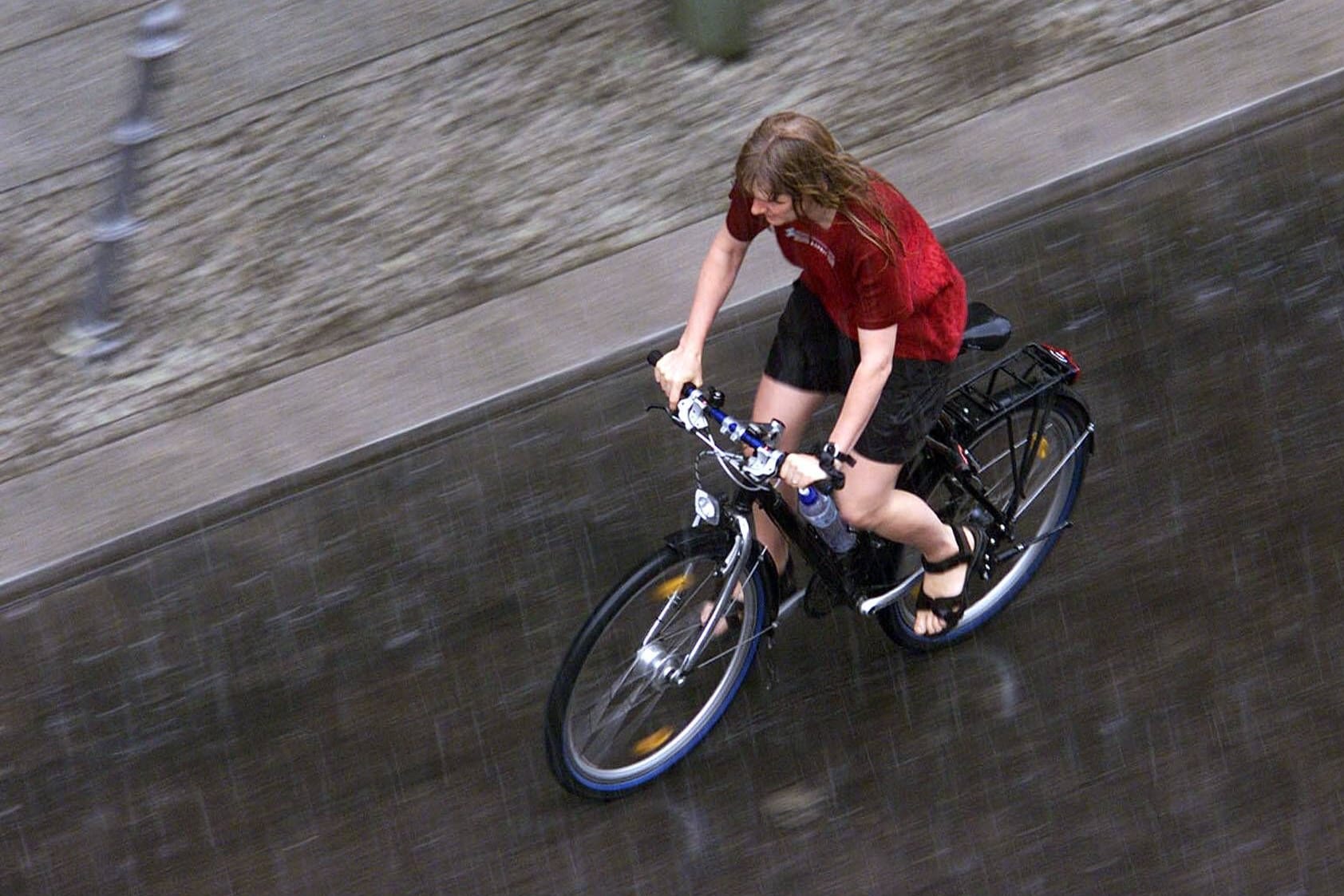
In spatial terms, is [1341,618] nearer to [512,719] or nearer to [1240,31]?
[512,719]

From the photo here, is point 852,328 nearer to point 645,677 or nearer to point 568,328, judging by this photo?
point 645,677

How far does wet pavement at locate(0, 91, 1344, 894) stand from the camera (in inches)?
184

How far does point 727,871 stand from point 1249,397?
2874 millimetres

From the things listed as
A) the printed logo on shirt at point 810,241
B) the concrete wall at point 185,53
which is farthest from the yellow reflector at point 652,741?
the concrete wall at point 185,53

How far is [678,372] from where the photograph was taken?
4.10 metres

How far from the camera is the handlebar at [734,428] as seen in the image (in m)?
3.85

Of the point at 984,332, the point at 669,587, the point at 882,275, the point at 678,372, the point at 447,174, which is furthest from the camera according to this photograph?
the point at 447,174

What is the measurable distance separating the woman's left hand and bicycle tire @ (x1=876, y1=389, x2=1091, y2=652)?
96 cm

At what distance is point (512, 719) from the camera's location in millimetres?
5148

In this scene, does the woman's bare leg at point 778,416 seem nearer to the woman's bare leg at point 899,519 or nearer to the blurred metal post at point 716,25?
the woman's bare leg at point 899,519

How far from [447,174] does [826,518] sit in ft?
12.1

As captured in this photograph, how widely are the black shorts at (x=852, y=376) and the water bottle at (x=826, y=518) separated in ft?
0.73

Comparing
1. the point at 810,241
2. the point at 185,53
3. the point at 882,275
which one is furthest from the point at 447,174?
the point at 882,275

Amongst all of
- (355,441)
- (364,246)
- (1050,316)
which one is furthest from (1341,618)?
(364,246)
